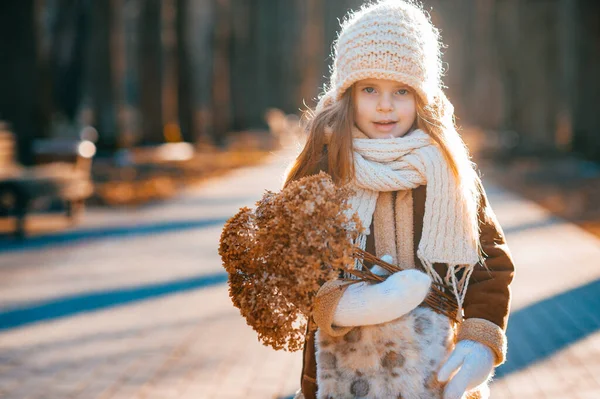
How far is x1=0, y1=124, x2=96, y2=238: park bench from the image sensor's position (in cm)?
1162

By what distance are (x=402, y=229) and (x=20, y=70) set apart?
44.3ft

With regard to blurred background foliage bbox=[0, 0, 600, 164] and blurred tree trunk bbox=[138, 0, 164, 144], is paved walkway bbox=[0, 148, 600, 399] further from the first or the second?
blurred tree trunk bbox=[138, 0, 164, 144]

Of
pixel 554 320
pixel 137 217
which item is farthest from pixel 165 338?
pixel 137 217

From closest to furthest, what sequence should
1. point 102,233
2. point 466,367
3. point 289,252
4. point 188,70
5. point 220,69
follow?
1. point 289,252
2. point 466,367
3. point 102,233
4. point 188,70
5. point 220,69

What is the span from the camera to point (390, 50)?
336 cm

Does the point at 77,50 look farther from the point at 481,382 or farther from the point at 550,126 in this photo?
the point at 481,382

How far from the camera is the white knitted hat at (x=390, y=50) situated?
11.0 ft

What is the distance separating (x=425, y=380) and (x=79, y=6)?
24049mm

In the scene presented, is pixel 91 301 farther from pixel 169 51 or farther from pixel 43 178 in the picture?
pixel 169 51

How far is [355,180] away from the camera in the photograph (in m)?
3.27

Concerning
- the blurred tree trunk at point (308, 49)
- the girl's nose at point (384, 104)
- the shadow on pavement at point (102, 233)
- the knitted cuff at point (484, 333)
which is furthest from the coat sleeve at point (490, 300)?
the blurred tree trunk at point (308, 49)

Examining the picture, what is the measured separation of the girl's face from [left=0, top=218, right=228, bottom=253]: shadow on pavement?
308 inches

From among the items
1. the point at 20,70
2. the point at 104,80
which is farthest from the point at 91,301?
the point at 104,80

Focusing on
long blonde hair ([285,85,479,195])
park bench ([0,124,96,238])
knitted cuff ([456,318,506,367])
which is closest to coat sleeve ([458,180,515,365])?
knitted cuff ([456,318,506,367])
